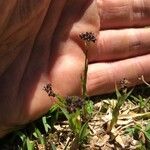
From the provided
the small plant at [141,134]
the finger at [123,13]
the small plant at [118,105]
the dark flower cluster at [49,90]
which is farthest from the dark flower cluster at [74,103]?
the finger at [123,13]

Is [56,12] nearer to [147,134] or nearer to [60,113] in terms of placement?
[60,113]

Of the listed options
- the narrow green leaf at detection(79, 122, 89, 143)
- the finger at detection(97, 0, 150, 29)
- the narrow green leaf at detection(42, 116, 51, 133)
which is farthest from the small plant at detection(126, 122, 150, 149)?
the finger at detection(97, 0, 150, 29)

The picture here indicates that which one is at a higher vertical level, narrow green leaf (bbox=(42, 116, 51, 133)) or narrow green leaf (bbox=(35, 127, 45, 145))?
narrow green leaf (bbox=(42, 116, 51, 133))

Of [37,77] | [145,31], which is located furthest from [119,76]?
[37,77]

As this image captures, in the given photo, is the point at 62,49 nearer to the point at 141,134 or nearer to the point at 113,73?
the point at 113,73

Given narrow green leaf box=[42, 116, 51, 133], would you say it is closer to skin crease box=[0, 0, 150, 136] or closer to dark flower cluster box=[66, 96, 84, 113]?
skin crease box=[0, 0, 150, 136]

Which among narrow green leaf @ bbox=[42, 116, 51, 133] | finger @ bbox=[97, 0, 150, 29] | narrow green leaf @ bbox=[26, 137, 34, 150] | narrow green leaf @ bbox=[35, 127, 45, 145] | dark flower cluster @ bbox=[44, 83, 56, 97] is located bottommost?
narrow green leaf @ bbox=[26, 137, 34, 150]

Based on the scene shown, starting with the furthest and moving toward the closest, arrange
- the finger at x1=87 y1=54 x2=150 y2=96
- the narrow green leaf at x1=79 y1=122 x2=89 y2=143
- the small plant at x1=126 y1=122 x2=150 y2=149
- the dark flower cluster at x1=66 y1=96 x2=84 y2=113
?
the finger at x1=87 y1=54 x2=150 y2=96 < the small plant at x1=126 y1=122 x2=150 y2=149 < the narrow green leaf at x1=79 y1=122 x2=89 y2=143 < the dark flower cluster at x1=66 y1=96 x2=84 y2=113

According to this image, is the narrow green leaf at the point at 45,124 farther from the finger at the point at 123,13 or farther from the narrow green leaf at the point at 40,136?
the finger at the point at 123,13
